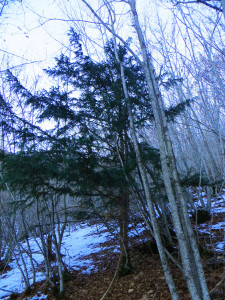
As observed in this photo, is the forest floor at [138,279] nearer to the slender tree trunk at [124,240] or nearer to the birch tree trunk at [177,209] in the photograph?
the slender tree trunk at [124,240]

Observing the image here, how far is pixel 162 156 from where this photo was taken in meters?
2.08

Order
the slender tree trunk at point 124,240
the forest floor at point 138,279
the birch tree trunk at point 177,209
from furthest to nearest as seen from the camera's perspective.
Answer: the slender tree trunk at point 124,240 < the forest floor at point 138,279 < the birch tree trunk at point 177,209

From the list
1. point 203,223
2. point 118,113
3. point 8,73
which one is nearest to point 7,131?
point 8,73

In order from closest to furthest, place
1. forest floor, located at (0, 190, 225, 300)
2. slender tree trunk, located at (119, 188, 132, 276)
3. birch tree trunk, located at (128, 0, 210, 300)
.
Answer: birch tree trunk, located at (128, 0, 210, 300) → forest floor, located at (0, 190, 225, 300) → slender tree trunk, located at (119, 188, 132, 276)

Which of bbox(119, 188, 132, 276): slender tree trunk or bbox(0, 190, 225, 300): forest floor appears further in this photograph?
bbox(119, 188, 132, 276): slender tree trunk

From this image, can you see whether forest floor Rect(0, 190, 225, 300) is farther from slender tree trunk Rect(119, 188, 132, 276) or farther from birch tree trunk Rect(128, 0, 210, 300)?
birch tree trunk Rect(128, 0, 210, 300)

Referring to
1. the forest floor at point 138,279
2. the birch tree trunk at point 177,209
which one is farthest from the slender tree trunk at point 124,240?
the birch tree trunk at point 177,209

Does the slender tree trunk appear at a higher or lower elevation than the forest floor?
higher

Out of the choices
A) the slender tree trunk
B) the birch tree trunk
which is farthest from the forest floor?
the birch tree trunk

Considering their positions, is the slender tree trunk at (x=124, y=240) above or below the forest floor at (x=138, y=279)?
above

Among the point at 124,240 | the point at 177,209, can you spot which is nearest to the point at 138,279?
the point at 124,240

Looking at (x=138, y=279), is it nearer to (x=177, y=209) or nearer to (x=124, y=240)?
(x=124, y=240)

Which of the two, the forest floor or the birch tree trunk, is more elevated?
Answer: the birch tree trunk

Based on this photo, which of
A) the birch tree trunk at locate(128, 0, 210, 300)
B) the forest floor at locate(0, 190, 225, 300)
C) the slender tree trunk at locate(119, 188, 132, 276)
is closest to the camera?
the birch tree trunk at locate(128, 0, 210, 300)
